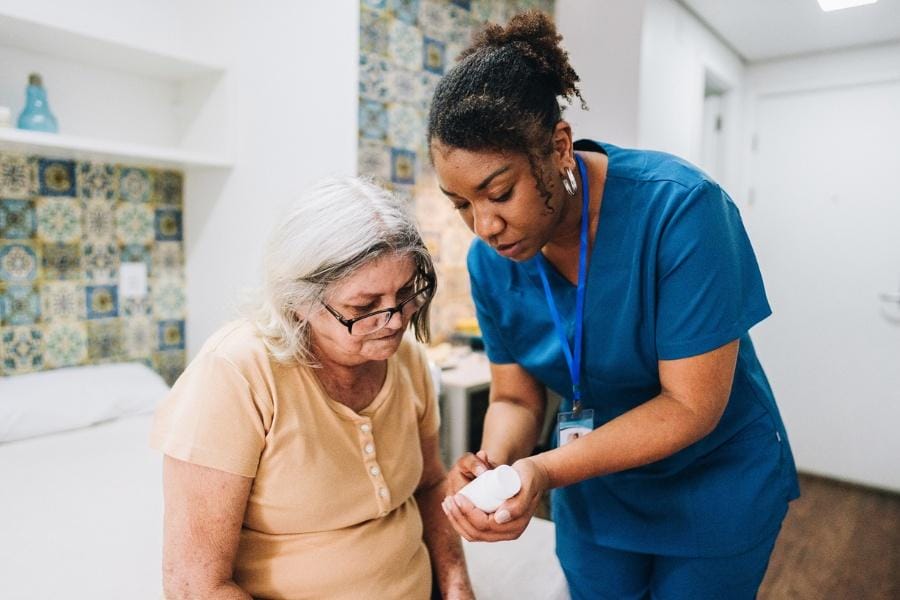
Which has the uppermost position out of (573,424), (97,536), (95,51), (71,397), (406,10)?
(406,10)

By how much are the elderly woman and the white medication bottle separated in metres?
0.24

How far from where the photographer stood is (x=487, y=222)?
3.02ft

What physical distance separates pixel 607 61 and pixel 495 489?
8.65 feet

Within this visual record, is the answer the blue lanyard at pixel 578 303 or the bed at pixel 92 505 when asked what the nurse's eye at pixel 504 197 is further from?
the bed at pixel 92 505

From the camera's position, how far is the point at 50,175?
2.34 metres

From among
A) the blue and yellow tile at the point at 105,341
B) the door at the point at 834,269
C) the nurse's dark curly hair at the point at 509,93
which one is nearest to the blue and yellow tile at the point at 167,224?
the blue and yellow tile at the point at 105,341

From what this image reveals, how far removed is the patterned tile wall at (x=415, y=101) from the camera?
2574 mm

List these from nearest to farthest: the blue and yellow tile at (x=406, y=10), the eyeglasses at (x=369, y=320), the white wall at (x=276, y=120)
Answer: the eyeglasses at (x=369, y=320) → the white wall at (x=276, y=120) → the blue and yellow tile at (x=406, y=10)

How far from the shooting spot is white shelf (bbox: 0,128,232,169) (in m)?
2.00

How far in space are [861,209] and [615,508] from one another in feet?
8.71

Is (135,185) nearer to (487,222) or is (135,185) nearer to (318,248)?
(318,248)

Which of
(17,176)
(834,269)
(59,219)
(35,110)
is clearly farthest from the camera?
(834,269)

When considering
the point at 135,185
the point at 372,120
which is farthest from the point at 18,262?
the point at 372,120

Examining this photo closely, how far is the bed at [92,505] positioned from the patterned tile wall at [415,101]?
1.27m
